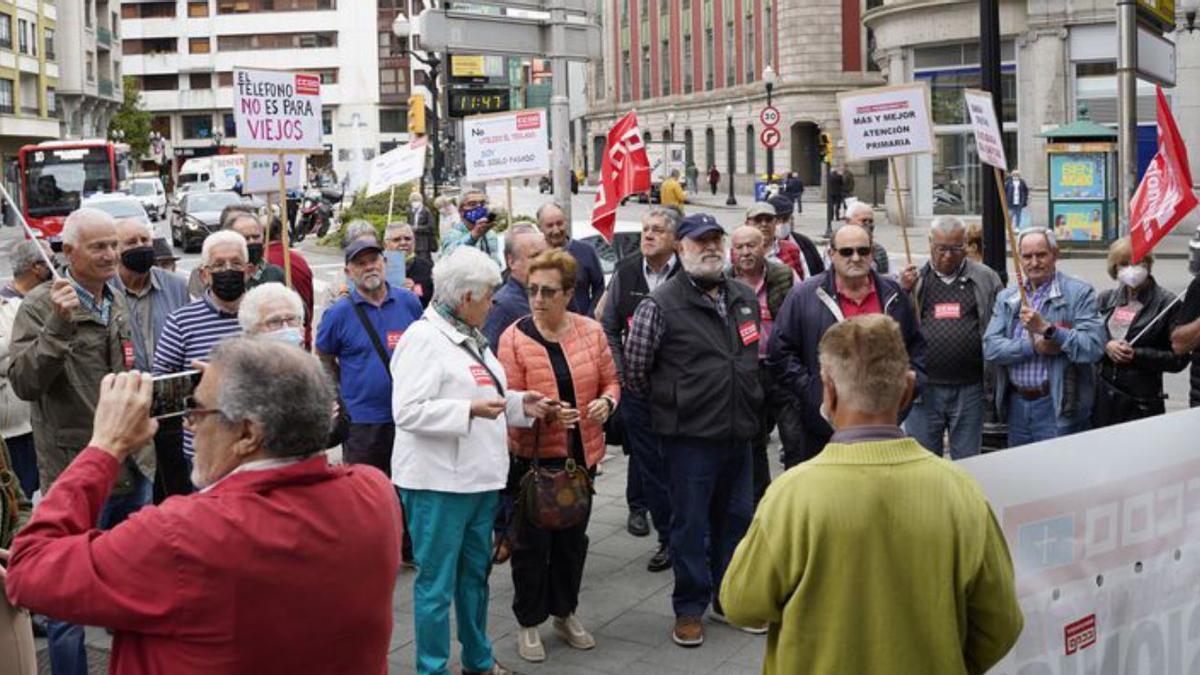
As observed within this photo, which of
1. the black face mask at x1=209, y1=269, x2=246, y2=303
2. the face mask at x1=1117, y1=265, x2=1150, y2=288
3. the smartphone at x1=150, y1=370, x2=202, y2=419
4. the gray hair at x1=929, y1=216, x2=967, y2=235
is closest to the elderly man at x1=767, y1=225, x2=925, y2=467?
the gray hair at x1=929, y1=216, x2=967, y2=235

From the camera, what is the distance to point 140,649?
2.85m

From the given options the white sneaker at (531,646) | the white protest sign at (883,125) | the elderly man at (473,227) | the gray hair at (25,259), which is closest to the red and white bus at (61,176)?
the elderly man at (473,227)

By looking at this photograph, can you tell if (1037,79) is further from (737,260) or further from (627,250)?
(737,260)

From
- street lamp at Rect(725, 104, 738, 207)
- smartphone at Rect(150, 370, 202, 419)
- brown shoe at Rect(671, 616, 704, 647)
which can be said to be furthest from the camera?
street lamp at Rect(725, 104, 738, 207)

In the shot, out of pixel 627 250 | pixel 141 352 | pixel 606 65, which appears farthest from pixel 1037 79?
→ pixel 606 65

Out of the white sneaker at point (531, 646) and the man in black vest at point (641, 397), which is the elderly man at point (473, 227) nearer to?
the man in black vest at point (641, 397)

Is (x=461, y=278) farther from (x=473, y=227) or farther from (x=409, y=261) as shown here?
(x=473, y=227)

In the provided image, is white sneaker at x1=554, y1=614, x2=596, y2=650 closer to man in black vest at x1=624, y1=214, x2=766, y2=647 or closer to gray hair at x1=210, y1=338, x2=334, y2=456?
man in black vest at x1=624, y1=214, x2=766, y2=647

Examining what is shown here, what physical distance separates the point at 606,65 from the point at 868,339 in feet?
267

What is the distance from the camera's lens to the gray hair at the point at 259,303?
5531 mm

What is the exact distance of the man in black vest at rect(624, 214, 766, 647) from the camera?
20.4 ft

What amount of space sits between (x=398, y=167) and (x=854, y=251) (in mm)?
7571

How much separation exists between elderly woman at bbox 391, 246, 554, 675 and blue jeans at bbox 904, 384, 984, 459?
289 cm

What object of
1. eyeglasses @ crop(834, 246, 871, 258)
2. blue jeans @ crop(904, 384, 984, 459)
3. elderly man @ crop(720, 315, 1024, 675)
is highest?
eyeglasses @ crop(834, 246, 871, 258)
